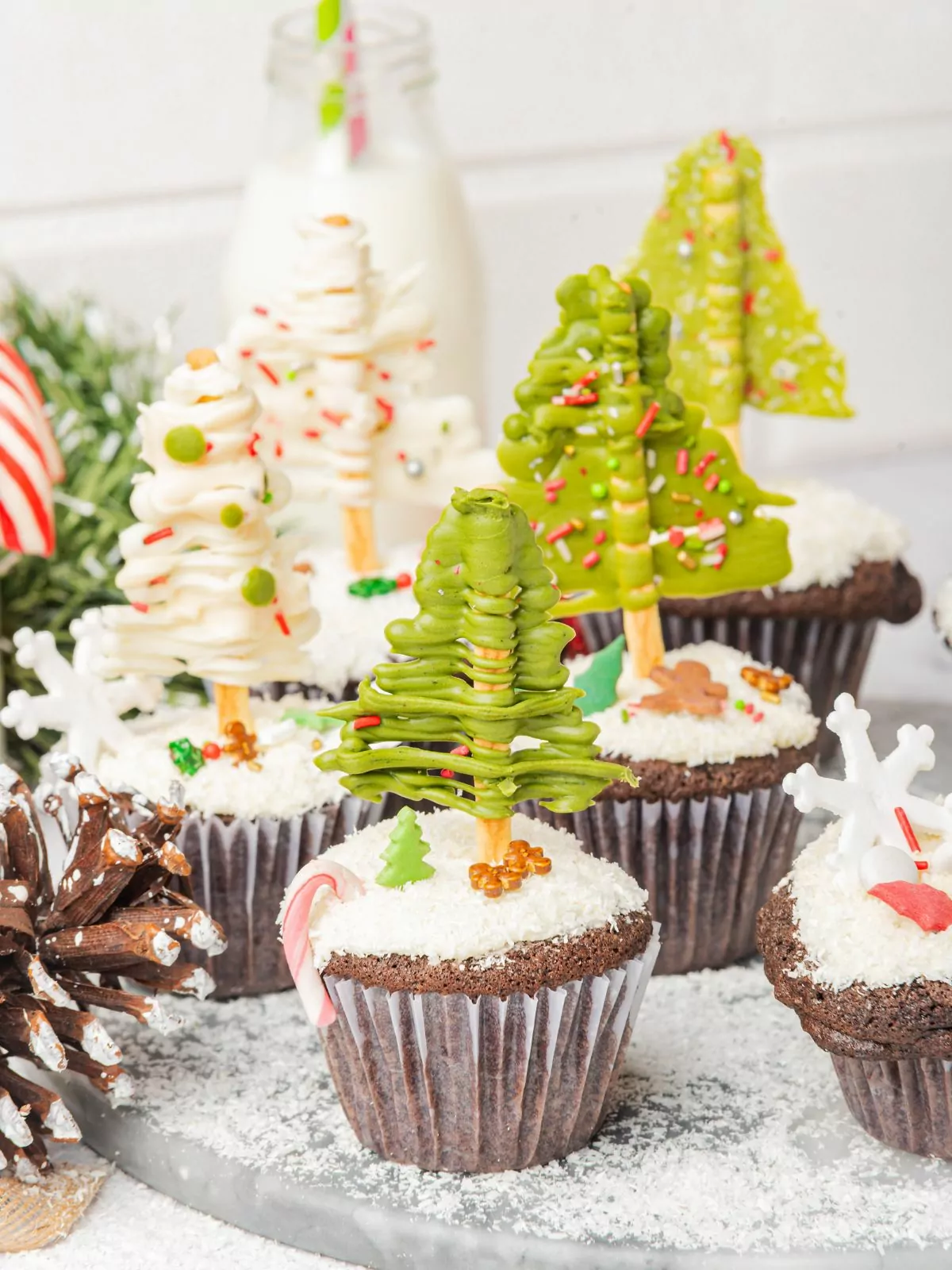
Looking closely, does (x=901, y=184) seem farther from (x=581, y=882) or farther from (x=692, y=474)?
(x=581, y=882)

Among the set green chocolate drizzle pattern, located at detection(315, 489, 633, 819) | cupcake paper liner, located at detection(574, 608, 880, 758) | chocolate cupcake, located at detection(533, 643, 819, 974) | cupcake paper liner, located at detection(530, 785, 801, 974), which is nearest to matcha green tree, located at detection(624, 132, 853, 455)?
cupcake paper liner, located at detection(574, 608, 880, 758)

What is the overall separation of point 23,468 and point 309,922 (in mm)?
514

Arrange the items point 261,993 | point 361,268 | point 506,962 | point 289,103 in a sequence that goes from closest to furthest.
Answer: point 506,962 < point 261,993 < point 361,268 < point 289,103

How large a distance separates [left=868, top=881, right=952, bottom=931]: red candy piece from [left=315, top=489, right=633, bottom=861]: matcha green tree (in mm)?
191

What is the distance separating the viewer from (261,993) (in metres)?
1.56

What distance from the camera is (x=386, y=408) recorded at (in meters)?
1.80

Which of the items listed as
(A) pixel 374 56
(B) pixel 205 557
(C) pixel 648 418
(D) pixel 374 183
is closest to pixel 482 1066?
(B) pixel 205 557

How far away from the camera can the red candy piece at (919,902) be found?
121 centimetres

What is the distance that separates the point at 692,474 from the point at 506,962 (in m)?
0.54

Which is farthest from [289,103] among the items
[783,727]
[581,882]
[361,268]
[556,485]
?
[581,882]

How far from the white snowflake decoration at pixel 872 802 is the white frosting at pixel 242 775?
0.44 meters

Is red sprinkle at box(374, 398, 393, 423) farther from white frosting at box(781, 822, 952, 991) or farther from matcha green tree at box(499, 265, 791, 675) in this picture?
white frosting at box(781, 822, 952, 991)

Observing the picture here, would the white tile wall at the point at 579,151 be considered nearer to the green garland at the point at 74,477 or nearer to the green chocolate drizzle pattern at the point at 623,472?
the green garland at the point at 74,477

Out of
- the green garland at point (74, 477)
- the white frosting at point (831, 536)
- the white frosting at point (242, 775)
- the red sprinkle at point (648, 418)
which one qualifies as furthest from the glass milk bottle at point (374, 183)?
the white frosting at point (242, 775)
